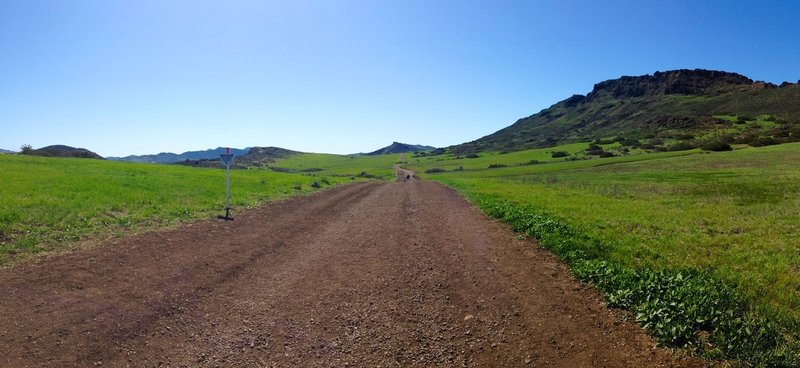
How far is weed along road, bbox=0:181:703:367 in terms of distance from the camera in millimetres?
5684

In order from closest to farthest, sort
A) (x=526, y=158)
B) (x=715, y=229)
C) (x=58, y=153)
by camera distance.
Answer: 1. (x=715, y=229)
2. (x=58, y=153)
3. (x=526, y=158)

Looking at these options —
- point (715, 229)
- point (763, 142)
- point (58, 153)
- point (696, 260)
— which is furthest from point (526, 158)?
point (58, 153)

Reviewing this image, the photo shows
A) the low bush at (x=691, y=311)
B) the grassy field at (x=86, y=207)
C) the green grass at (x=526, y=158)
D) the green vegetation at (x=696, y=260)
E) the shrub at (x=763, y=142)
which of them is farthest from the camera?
the green grass at (x=526, y=158)

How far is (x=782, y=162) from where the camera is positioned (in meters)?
39.2

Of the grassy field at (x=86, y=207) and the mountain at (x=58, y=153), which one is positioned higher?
the mountain at (x=58, y=153)

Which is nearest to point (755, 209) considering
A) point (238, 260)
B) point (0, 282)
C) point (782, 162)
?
point (238, 260)

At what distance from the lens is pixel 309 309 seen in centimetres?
738

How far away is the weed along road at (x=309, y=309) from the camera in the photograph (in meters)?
5.68

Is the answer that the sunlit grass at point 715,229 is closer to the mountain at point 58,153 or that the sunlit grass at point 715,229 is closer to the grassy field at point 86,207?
the grassy field at point 86,207

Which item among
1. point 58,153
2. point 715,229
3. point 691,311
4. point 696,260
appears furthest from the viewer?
point 58,153

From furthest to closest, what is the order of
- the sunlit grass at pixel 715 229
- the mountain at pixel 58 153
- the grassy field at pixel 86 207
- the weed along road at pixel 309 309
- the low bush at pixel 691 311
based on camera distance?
1. the mountain at pixel 58 153
2. the grassy field at pixel 86 207
3. the sunlit grass at pixel 715 229
4. the weed along road at pixel 309 309
5. the low bush at pixel 691 311

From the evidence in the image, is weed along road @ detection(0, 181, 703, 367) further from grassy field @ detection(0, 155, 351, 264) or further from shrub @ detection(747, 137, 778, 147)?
shrub @ detection(747, 137, 778, 147)

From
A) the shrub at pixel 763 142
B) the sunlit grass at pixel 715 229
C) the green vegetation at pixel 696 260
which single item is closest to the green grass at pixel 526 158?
the shrub at pixel 763 142

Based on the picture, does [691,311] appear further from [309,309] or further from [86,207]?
[86,207]
